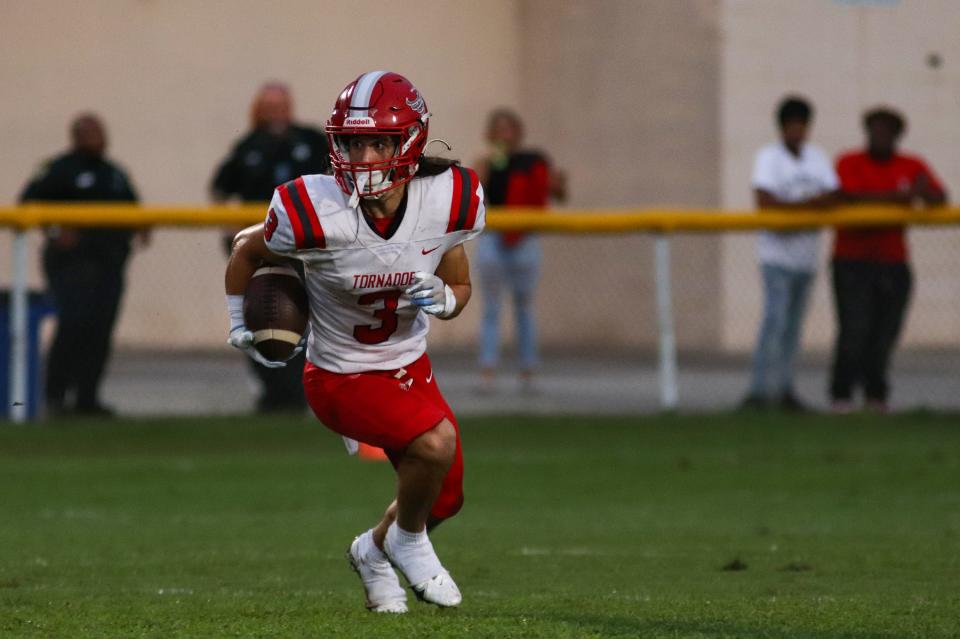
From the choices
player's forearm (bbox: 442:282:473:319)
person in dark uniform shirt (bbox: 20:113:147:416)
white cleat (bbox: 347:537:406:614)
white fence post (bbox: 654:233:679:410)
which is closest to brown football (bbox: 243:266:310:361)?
player's forearm (bbox: 442:282:473:319)

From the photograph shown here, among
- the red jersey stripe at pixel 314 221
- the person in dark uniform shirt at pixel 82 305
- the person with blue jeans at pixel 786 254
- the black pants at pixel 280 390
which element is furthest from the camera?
the person with blue jeans at pixel 786 254

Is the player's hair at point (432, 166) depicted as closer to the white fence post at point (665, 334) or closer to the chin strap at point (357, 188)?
the chin strap at point (357, 188)

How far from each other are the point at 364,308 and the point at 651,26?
14215 mm

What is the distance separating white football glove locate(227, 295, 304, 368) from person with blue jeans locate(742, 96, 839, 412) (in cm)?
744

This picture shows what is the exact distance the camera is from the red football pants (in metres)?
5.97

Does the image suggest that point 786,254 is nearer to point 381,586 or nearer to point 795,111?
point 795,111

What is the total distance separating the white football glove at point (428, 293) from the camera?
19.2 feet

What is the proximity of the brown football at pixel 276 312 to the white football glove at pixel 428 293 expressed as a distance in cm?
39

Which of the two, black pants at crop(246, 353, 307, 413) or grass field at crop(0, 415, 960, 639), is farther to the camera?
black pants at crop(246, 353, 307, 413)

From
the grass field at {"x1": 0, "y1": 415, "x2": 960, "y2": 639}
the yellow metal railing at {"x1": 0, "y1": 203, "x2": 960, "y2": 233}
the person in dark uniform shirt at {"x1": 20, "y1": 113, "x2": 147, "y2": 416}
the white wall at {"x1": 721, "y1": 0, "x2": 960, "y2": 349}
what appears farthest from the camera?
the white wall at {"x1": 721, "y1": 0, "x2": 960, "y2": 349}

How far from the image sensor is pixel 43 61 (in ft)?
65.0

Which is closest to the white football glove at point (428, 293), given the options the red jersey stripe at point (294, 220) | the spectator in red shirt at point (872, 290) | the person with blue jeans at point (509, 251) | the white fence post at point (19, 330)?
the red jersey stripe at point (294, 220)

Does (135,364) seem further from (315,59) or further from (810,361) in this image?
(315,59)

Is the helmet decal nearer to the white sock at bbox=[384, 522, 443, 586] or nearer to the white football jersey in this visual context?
the white football jersey
